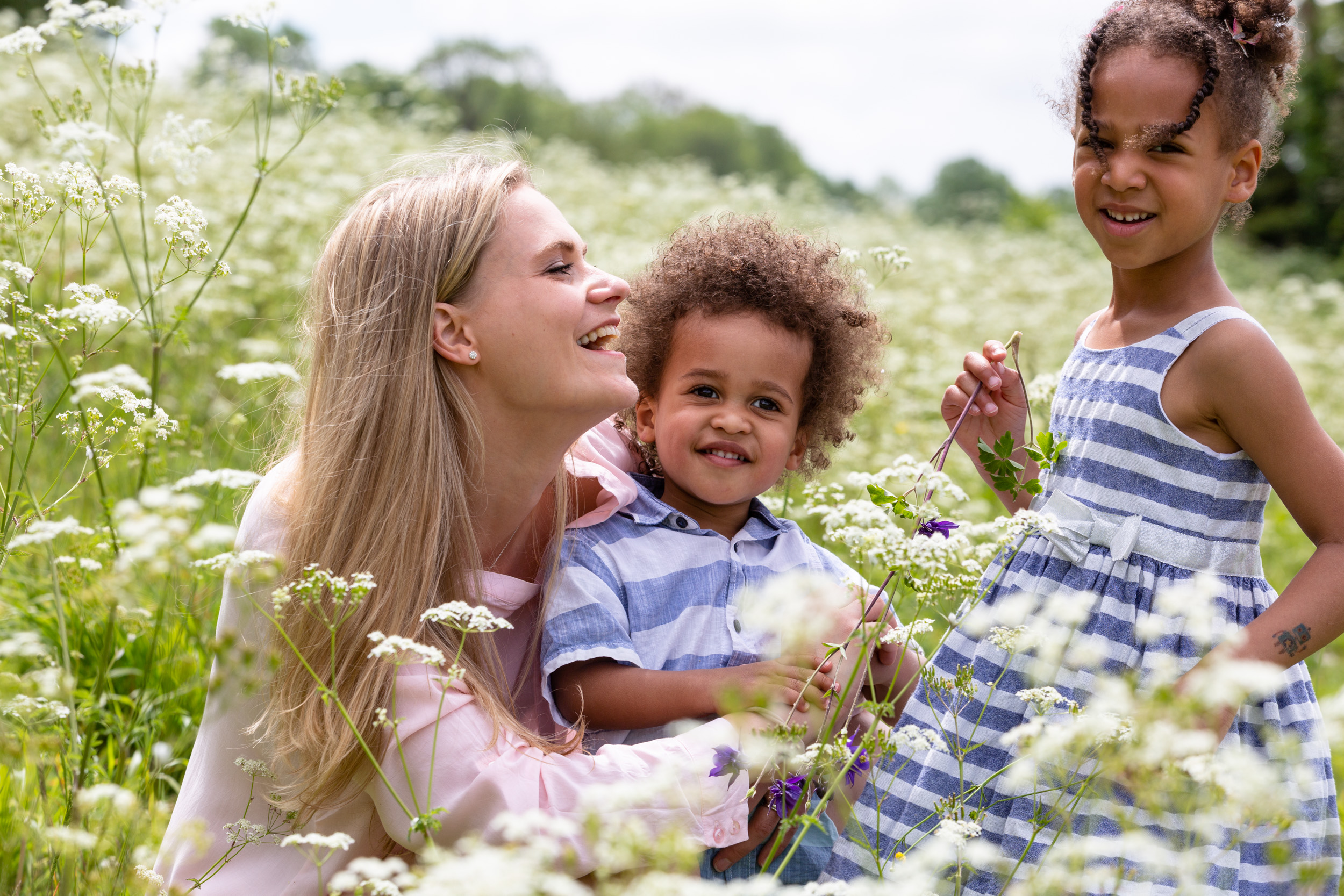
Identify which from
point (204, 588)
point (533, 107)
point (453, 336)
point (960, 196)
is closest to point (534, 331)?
point (453, 336)

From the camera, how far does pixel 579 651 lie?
2.22 metres

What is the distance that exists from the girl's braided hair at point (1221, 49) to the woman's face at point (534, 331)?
44.8 inches

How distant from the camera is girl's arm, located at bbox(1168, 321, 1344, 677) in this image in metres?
1.98

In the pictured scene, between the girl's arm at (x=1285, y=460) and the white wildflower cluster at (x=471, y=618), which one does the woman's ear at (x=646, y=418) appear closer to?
the white wildflower cluster at (x=471, y=618)

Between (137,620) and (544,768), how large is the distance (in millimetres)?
773

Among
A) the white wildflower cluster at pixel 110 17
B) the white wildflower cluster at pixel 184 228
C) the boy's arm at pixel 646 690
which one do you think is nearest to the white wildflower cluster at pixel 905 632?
the boy's arm at pixel 646 690

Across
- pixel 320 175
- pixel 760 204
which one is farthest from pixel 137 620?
pixel 760 204

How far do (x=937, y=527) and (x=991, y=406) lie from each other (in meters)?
0.52

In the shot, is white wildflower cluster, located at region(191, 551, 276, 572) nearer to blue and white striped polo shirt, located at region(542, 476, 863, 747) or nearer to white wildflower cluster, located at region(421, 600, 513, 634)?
white wildflower cluster, located at region(421, 600, 513, 634)

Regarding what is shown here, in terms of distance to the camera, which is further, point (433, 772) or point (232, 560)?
point (433, 772)

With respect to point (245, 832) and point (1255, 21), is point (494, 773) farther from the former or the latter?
point (1255, 21)

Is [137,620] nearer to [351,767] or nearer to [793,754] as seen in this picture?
[351,767]

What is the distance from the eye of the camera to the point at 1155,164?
2197mm

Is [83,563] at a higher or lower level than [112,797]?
higher
